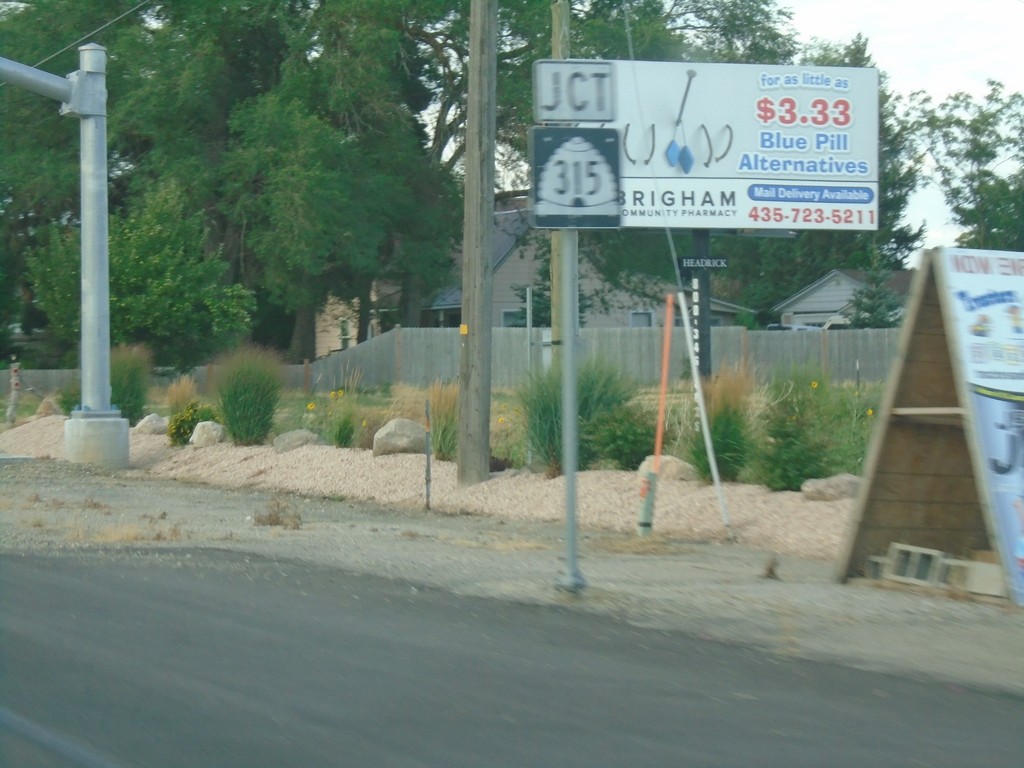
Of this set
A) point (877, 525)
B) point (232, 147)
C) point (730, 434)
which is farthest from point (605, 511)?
point (232, 147)

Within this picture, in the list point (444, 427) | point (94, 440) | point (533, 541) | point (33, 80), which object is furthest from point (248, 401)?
point (533, 541)

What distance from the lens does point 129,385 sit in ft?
81.7

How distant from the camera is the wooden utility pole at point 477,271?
15.7 m

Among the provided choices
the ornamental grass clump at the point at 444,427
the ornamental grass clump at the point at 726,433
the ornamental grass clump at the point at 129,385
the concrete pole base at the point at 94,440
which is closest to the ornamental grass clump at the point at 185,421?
the concrete pole base at the point at 94,440

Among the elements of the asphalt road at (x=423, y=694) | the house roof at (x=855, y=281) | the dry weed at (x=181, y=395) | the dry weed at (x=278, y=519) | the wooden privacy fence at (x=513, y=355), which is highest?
the house roof at (x=855, y=281)

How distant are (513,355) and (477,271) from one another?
943 inches

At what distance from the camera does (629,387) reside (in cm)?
1736

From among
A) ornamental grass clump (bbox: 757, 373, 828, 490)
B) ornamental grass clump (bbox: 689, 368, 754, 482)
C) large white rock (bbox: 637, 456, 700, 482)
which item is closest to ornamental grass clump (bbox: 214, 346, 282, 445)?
large white rock (bbox: 637, 456, 700, 482)

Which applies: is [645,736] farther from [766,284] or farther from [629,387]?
[766,284]

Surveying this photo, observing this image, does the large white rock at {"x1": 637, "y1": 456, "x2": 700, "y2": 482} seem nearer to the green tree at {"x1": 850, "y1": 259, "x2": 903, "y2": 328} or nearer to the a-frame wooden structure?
the a-frame wooden structure

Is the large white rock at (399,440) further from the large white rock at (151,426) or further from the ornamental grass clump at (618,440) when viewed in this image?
the large white rock at (151,426)

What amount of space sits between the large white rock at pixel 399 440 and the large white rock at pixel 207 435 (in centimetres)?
391

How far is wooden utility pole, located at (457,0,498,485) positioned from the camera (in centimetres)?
1573

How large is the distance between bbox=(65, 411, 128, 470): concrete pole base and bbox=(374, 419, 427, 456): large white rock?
450 centimetres
